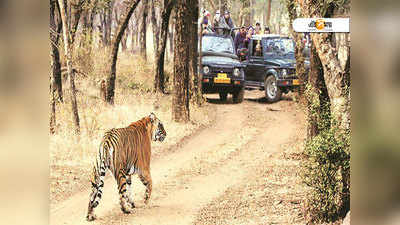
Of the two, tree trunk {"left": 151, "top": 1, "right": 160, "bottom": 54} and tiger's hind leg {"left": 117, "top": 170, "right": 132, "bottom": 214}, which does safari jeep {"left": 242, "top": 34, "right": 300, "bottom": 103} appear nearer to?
tree trunk {"left": 151, "top": 1, "right": 160, "bottom": 54}

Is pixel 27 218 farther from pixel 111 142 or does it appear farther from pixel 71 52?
pixel 71 52

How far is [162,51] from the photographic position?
207 inches

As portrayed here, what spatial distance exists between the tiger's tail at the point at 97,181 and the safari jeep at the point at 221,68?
3.78 feet

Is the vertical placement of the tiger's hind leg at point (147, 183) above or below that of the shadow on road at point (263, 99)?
below

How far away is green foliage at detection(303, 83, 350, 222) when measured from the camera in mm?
4715

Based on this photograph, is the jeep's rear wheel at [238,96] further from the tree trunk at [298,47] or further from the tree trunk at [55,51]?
the tree trunk at [55,51]

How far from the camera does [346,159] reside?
15.6ft

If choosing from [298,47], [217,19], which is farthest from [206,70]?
[298,47]

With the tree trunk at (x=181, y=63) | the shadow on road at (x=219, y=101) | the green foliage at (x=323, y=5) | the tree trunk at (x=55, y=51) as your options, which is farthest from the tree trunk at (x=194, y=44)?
the tree trunk at (x=55, y=51)

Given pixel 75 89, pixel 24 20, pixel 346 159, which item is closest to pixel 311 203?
pixel 346 159

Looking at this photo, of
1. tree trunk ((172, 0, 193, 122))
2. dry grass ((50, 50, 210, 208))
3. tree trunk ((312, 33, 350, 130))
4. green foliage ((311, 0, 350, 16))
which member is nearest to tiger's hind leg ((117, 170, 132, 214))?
dry grass ((50, 50, 210, 208))
